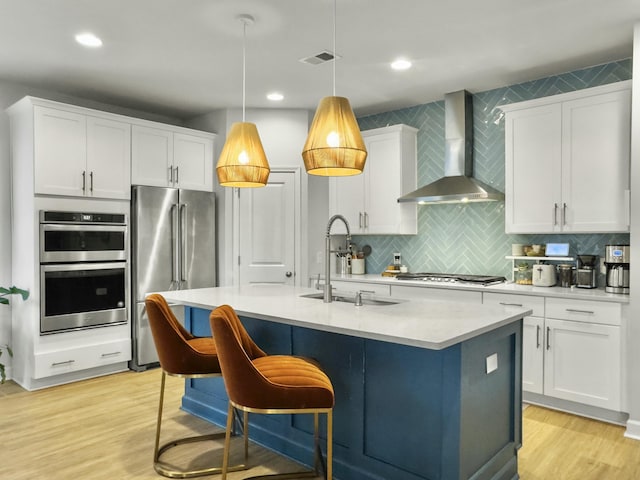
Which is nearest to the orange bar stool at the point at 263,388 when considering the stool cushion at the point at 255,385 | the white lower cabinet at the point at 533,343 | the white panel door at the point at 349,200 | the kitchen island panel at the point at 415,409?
the stool cushion at the point at 255,385

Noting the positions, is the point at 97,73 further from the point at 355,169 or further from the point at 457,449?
the point at 457,449

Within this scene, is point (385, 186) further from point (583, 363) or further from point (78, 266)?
point (78, 266)

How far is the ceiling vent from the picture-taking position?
3631mm

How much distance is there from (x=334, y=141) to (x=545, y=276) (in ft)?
8.09

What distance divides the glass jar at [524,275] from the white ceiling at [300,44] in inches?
65.3

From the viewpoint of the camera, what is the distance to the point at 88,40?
11.1ft

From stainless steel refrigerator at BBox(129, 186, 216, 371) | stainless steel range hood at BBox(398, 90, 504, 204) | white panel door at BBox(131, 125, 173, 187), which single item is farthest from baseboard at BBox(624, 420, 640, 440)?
white panel door at BBox(131, 125, 173, 187)

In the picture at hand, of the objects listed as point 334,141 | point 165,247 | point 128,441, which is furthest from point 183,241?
point 334,141

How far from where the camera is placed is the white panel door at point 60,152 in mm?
3922

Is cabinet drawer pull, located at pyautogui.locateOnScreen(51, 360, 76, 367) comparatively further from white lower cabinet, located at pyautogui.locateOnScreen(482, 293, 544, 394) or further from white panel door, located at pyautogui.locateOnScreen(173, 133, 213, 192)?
white lower cabinet, located at pyautogui.locateOnScreen(482, 293, 544, 394)

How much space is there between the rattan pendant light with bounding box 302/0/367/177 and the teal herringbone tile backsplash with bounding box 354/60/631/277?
2506 mm

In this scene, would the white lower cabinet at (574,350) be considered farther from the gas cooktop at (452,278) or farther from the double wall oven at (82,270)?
the double wall oven at (82,270)

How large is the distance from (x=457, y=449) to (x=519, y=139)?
280 centimetres

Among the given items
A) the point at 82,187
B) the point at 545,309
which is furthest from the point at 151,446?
the point at 545,309
